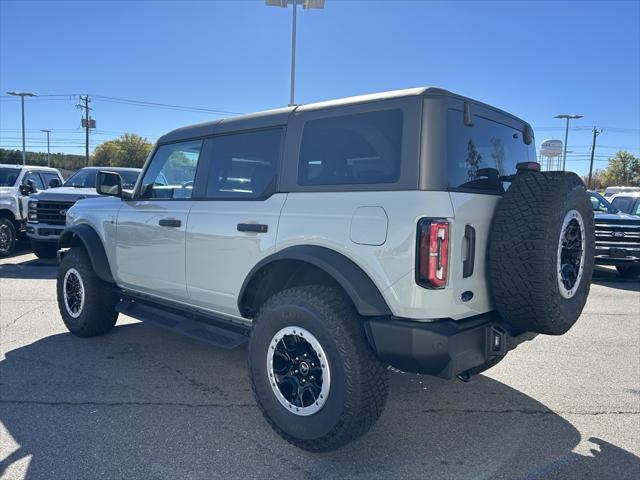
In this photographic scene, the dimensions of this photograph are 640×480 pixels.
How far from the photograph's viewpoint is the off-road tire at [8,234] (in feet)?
35.6

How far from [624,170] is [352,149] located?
78944mm

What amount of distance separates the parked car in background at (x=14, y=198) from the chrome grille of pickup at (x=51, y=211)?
116cm

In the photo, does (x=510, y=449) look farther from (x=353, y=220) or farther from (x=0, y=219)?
(x=0, y=219)

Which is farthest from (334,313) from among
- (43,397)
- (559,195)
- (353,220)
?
(43,397)

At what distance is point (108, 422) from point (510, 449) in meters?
2.58

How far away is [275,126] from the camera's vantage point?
347cm

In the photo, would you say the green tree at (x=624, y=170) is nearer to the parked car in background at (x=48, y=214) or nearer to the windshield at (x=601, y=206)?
the windshield at (x=601, y=206)

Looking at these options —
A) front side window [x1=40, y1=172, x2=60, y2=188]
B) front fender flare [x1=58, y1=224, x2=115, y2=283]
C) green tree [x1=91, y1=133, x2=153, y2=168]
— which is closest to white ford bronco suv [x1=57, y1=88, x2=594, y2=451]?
front fender flare [x1=58, y1=224, x2=115, y2=283]

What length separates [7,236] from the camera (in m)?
10.9

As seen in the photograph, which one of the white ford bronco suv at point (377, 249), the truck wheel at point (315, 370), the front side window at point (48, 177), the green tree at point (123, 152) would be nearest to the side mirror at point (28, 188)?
the front side window at point (48, 177)

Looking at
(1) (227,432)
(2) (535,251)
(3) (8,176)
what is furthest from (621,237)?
(3) (8,176)

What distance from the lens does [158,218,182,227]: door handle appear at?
3975 mm

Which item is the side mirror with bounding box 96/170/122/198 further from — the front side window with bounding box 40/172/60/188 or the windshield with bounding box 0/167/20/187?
the front side window with bounding box 40/172/60/188

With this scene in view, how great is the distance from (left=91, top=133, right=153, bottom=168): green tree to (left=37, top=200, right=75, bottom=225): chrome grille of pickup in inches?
2428
